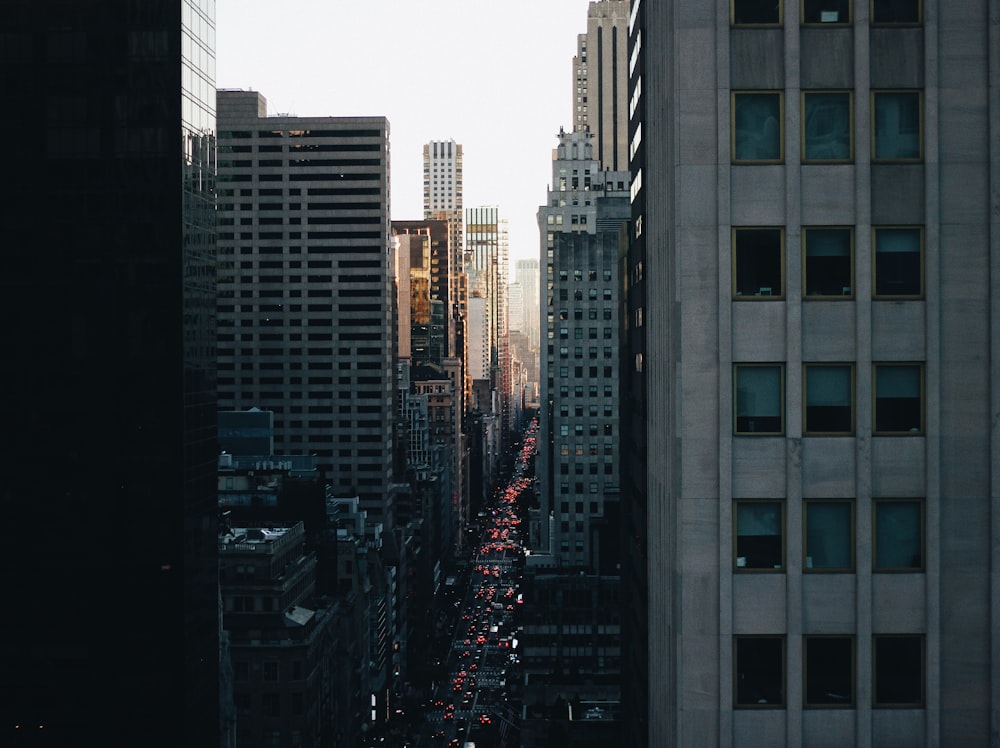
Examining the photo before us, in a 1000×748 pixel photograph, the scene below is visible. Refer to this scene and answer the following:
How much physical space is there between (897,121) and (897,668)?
10.6m

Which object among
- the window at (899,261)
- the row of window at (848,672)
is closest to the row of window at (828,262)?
the window at (899,261)

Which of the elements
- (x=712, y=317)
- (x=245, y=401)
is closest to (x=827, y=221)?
(x=712, y=317)

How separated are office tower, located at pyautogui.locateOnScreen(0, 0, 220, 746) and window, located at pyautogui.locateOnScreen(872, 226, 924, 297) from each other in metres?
55.8

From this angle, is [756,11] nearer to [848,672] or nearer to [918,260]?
[918,260]

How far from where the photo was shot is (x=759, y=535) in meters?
21.2

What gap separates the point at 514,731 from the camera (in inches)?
5492

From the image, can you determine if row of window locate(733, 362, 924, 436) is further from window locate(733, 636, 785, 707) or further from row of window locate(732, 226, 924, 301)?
window locate(733, 636, 785, 707)

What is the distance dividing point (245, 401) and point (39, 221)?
401ft

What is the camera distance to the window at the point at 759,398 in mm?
21219

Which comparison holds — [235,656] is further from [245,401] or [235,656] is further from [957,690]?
[245,401]

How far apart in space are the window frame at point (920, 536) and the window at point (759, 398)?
2.39 metres

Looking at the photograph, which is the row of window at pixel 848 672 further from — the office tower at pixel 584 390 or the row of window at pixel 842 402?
the office tower at pixel 584 390

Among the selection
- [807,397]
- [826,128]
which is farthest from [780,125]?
[807,397]

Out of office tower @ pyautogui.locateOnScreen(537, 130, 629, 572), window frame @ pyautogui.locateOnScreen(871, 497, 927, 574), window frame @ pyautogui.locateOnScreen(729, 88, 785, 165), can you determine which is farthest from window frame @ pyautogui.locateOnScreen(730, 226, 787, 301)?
office tower @ pyautogui.locateOnScreen(537, 130, 629, 572)
